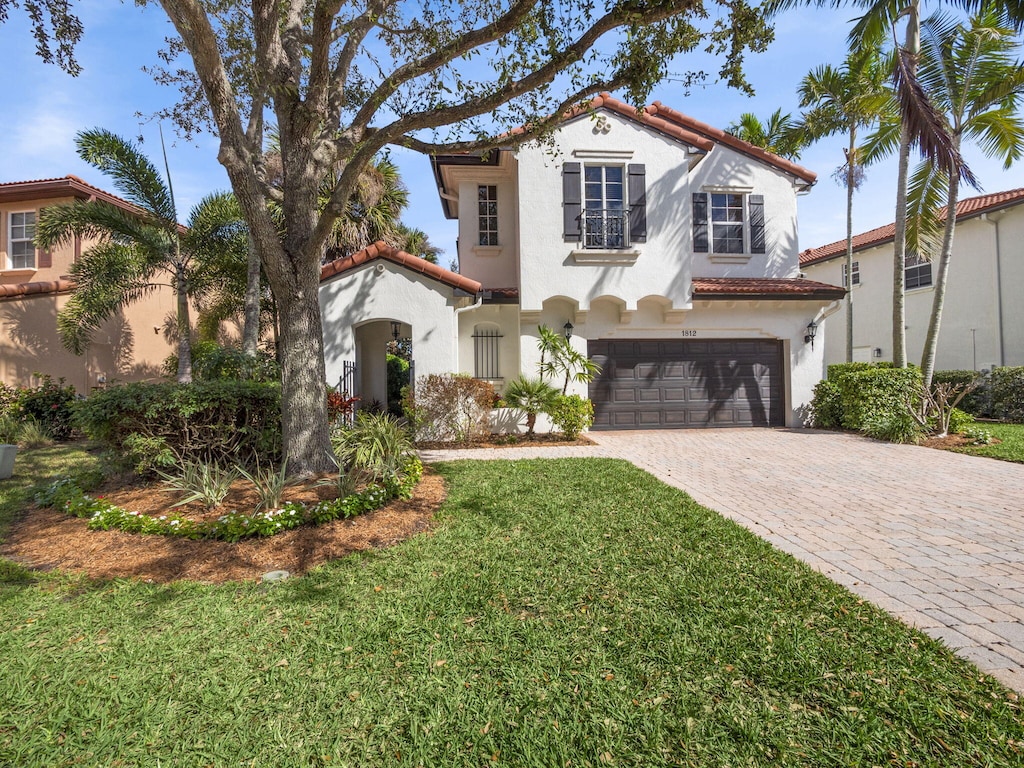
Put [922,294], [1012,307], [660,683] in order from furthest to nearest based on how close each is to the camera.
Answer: [922,294]
[1012,307]
[660,683]

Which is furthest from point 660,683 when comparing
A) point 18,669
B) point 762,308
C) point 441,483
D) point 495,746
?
point 762,308

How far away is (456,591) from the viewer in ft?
12.3

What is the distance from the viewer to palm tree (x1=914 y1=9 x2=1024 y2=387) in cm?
1085

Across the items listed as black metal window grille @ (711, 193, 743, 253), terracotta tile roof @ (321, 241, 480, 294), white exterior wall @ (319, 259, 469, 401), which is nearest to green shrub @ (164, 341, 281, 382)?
white exterior wall @ (319, 259, 469, 401)

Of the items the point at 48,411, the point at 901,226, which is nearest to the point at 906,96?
the point at 901,226

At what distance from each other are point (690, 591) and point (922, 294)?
67.1 feet

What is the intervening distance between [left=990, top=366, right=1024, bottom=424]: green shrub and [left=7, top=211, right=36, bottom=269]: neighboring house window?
30.4 metres

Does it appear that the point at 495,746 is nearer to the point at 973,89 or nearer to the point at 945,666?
the point at 945,666

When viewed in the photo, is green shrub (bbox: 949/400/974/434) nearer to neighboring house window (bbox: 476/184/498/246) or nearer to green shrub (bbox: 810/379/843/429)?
green shrub (bbox: 810/379/843/429)

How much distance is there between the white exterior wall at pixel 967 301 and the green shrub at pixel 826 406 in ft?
22.5

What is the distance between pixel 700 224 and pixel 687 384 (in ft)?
A: 15.5

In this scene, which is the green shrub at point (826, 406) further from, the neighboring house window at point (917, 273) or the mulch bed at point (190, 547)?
the mulch bed at point (190, 547)

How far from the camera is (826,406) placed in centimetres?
1302

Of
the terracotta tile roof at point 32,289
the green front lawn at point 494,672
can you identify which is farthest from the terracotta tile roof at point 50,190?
the green front lawn at point 494,672
